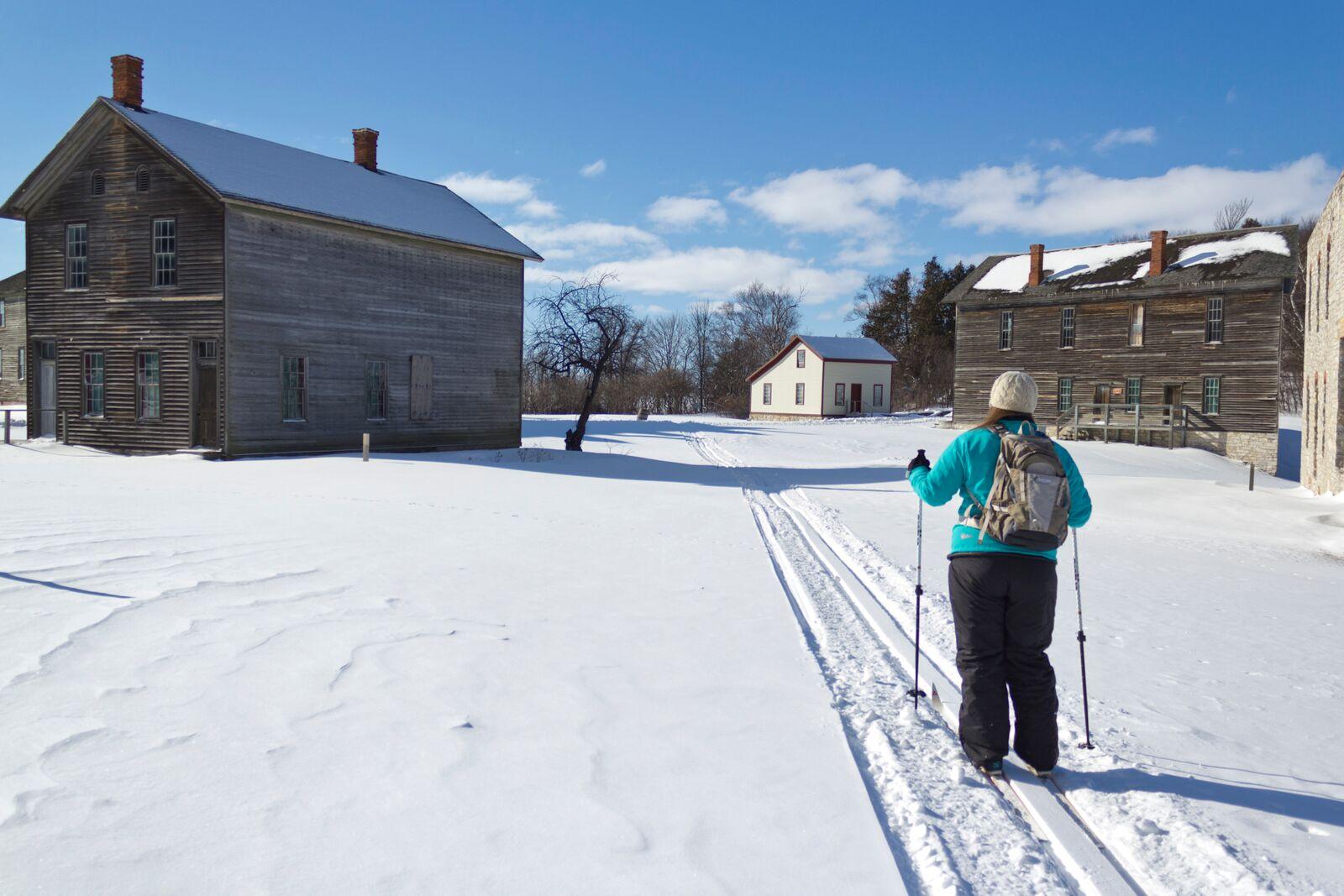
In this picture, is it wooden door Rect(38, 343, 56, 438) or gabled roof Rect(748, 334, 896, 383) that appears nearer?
wooden door Rect(38, 343, 56, 438)

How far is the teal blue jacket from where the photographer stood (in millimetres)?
4309

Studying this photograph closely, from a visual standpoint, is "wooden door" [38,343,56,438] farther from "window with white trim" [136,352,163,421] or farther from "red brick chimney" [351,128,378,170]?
"red brick chimney" [351,128,378,170]

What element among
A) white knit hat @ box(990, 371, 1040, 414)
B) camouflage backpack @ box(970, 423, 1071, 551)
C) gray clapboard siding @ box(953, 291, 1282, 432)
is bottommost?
camouflage backpack @ box(970, 423, 1071, 551)

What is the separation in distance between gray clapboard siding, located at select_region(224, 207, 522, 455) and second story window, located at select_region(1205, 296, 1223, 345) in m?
26.8

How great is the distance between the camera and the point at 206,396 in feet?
70.9

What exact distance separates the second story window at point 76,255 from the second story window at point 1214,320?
3783cm

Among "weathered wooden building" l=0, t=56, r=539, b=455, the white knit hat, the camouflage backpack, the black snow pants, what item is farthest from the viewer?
"weathered wooden building" l=0, t=56, r=539, b=455

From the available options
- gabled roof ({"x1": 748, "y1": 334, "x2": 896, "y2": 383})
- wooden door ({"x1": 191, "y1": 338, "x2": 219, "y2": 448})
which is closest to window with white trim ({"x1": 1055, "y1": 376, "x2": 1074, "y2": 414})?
gabled roof ({"x1": 748, "y1": 334, "x2": 896, "y2": 383})

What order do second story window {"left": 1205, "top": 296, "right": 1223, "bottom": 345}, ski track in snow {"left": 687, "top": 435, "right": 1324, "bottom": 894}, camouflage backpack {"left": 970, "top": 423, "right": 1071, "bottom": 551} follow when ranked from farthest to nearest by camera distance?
second story window {"left": 1205, "top": 296, "right": 1223, "bottom": 345} → camouflage backpack {"left": 970, "top": 423, "right": 1071, "bottom": 551} → ski track in snow {"left": 687, "top": 435, "right": 1324, "bottom": 894}

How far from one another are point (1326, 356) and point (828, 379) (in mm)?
39170

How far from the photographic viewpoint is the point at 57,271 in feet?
74.0

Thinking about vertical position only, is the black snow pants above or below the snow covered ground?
above

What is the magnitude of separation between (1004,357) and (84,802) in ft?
A: 133

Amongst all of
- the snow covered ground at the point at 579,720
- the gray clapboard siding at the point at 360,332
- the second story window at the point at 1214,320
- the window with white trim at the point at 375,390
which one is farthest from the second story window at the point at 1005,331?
the snow covered ground at the point at 579,720
